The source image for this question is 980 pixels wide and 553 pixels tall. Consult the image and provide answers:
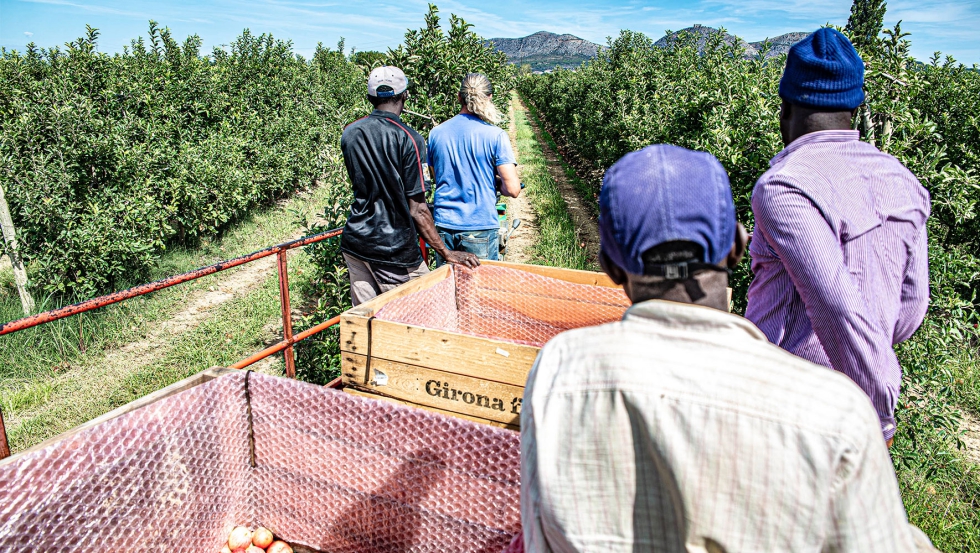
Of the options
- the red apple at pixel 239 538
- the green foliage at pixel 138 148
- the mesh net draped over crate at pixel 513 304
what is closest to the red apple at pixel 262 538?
the red apple at pixel 239 538

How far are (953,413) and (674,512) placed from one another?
3480mm

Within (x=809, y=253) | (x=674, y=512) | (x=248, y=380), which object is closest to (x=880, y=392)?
(x=809, y=253)

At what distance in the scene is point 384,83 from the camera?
340 cm

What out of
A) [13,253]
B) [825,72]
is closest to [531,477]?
[825,72]

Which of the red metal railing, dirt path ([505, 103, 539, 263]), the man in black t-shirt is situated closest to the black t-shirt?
the man in black t-shirt

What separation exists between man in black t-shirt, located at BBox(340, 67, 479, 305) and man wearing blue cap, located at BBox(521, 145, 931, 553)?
8.03 feet

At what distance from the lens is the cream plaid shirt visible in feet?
2.75

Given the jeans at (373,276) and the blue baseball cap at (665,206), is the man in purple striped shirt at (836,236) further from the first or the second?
the jeans at (373,276)

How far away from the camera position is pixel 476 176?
3.89m

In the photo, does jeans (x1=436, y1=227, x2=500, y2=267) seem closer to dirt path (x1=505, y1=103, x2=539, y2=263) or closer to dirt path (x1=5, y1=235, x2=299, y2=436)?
dirt path (x1=5, y1=235, x2=299, y2=436)

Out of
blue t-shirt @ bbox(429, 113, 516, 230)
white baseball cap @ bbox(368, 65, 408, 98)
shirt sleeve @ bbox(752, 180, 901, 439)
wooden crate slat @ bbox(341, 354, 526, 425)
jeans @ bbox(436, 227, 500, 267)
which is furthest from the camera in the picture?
jeans @ bbox(436, 227, 500, 267)

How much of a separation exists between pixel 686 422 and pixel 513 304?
8.99 feet

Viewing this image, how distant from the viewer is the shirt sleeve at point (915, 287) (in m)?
1.70

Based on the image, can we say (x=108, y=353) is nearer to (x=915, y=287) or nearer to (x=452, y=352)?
(x=452, y=352)
